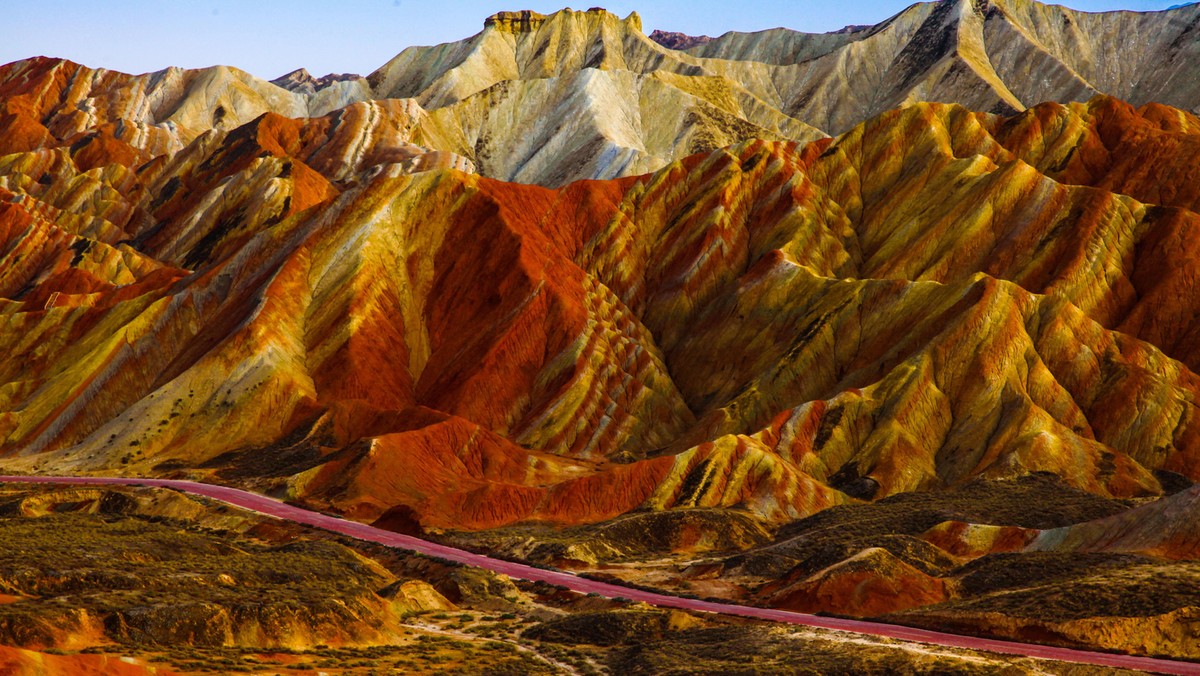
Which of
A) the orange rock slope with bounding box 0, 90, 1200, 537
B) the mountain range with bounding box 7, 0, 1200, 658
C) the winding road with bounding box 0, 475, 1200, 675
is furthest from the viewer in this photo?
the orange rock slope with bounding box 0, 90, 1200, 537

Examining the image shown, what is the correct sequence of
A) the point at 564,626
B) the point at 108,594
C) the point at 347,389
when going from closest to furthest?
the point at 108,594, the point at 564,626, the point at 347,389

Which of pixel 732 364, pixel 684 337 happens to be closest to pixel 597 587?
pixel 732 364

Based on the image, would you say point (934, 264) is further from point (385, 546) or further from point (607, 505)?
point (385, 546)

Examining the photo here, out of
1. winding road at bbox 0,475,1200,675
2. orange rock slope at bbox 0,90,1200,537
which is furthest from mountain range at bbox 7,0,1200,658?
winding road at bbox 0,475,1200,675

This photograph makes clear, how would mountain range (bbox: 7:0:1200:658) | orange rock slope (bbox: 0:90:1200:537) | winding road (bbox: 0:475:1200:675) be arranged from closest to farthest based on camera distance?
winding road (bbox: 0:475:1200:675)
mountain range (bbox: 7:0:1200:658)
orange rock slope (bbox: 0:90:1200:537)

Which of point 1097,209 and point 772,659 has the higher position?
point 1097,209

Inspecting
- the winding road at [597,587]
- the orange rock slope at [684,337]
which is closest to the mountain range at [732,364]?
the orange rock slope at [684,337]

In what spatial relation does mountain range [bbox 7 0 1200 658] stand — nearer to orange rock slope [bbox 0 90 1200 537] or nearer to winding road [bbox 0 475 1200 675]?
orange rock slope [bbox 0 90 1200 537]

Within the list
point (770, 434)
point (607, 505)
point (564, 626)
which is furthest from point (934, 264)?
point (564, 626)
